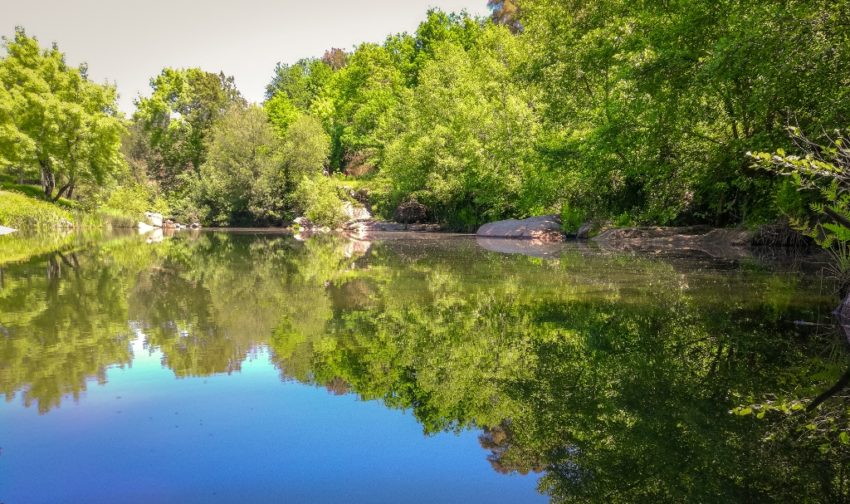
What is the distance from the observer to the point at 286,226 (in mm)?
42094

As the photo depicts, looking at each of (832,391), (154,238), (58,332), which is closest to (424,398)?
(832,391)

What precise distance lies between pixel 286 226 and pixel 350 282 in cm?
3400

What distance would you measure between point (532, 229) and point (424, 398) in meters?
21.6

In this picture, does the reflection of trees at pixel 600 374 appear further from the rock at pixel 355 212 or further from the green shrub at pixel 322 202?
the rock at pixel 355 212

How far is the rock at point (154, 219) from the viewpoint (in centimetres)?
4284

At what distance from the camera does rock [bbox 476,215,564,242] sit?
2369cm

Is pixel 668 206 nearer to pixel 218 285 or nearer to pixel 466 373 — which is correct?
pixel 218 285

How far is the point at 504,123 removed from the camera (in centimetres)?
2781

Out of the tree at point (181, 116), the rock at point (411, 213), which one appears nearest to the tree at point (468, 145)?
the rock at point (411, 213)

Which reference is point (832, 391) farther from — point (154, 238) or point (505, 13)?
point (505, 13)

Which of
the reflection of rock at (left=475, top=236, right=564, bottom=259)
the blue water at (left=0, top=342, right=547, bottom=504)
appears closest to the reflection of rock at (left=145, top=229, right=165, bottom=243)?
the reflection of rock at (left=475, top=236, right=564, bottom=259)

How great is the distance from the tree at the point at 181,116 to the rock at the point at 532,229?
1423 inches

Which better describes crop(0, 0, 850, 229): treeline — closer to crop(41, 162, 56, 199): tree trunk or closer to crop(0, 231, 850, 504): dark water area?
crop(41, 162, 56, 199): tree trunk

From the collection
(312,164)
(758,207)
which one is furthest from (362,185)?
(758,207)
